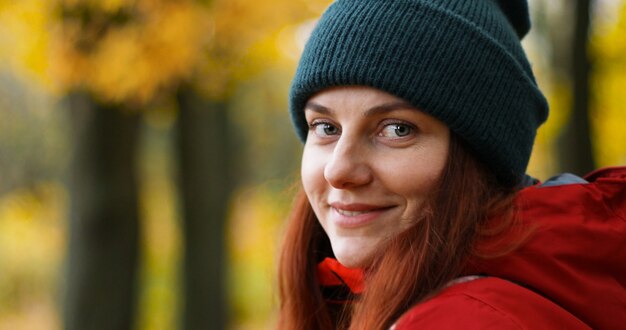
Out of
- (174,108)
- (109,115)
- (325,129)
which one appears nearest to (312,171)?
(325,129)

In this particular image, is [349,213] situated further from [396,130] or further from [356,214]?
[396,130]

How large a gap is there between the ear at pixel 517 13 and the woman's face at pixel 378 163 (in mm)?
652

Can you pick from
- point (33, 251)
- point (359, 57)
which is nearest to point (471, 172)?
point (359, 57)

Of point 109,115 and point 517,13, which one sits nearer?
point 517,13

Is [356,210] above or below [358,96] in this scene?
below

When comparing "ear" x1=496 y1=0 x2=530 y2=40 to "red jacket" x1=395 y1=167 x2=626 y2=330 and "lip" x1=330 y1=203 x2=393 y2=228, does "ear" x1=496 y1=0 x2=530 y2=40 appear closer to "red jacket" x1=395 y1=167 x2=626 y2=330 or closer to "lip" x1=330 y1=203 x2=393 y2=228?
"red jacket" x1=395 y1=167 x2=626 y2=330

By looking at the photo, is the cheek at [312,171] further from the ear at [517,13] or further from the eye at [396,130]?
the ear at [517,13]

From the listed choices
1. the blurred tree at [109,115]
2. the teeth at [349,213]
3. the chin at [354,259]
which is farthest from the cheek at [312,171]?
the blurred tree at [109,115]

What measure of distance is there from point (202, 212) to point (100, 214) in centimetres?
277

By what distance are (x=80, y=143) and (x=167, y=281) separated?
1107cm

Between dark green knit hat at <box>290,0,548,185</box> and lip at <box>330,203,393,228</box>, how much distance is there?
0.30 metres

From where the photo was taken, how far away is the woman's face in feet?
6.72

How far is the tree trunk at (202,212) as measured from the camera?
346 inches

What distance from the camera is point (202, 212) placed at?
9078 millimetres
